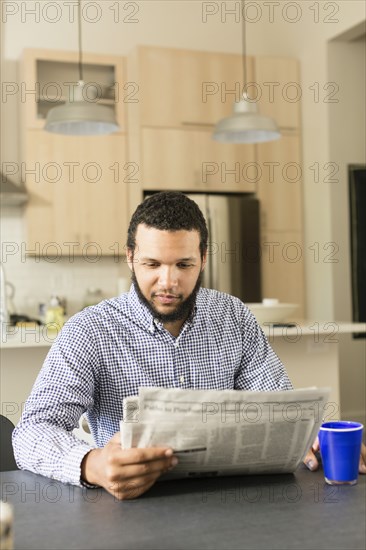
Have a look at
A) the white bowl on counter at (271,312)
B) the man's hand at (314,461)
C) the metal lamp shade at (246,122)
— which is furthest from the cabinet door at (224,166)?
the man's hand at (314,461)

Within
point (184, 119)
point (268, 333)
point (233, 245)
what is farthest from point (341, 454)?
point (184, 119)

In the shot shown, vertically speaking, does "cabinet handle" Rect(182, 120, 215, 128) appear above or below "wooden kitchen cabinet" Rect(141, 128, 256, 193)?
above

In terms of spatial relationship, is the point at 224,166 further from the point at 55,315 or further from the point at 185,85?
the point at 55,315

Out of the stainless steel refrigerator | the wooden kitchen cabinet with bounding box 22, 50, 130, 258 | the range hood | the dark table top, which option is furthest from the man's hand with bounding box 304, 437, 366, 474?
the wooden kitchen cabinet with bounding box 22, 50, 130, 258

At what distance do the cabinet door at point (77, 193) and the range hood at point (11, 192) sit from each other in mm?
127

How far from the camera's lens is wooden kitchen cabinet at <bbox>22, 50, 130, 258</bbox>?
4992 millimetres

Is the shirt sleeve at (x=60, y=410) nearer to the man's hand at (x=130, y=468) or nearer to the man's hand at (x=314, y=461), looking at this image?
the man's hand at (x=130, y=468)

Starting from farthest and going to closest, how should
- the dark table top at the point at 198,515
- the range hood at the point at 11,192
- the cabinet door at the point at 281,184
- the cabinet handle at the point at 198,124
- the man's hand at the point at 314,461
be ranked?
the cabinet door at the point at 281,184 → the cabinet handle at the point at 198,124 → the range hood at the point at 11,192 → the man's hand at the point at 314,461 → the dark table top at the point at 198,515

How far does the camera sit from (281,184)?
5496 millimetres

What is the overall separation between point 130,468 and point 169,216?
68 cm

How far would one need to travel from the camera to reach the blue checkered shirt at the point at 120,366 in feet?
5.20

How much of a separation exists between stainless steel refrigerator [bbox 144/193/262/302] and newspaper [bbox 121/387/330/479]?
365 centimetres

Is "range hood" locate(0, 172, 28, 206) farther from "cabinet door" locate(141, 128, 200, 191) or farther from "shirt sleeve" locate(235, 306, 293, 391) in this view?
"shirt sleeve" locate(235, 306, 293, 391)

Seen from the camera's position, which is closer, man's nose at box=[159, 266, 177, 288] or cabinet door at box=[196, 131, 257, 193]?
man's nose at box=[159, 266, 177, 288]
